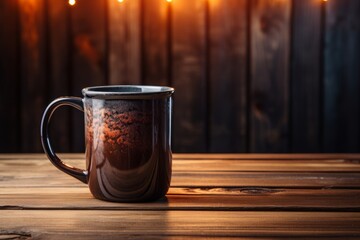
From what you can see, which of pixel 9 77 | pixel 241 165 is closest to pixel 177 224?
pixel 241 165

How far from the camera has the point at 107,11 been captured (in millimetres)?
1838

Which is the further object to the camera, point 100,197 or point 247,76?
point 247,76

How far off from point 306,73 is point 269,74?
0.36 feet

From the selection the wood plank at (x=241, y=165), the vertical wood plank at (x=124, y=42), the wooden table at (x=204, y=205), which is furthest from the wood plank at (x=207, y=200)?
the vertical wood plank at (x=124, y=42)

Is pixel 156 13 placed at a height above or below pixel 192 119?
above

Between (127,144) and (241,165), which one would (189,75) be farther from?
(127,144)

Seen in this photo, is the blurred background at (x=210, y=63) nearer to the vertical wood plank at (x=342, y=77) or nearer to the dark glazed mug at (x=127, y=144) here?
the vertical wood plank at (x=342, y=77)

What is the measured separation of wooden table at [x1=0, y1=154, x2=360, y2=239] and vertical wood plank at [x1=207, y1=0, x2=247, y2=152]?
2.64ft

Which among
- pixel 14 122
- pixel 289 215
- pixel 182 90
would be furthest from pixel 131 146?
pixel 14 122

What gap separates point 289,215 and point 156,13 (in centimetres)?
120

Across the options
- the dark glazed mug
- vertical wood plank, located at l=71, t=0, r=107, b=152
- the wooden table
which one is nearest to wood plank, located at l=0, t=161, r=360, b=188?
the wooden table

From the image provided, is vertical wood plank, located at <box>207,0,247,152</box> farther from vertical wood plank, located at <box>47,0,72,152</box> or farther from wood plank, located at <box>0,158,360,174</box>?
wood plank, located at <box>0,158,360,174</box>

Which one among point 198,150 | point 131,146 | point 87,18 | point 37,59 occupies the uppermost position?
A: point 87,18

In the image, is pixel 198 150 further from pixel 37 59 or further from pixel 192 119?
pixel 37 59
